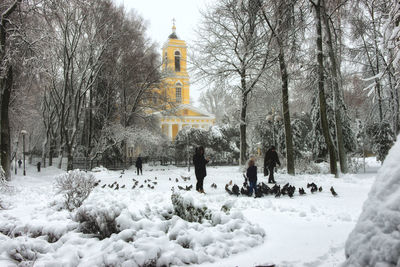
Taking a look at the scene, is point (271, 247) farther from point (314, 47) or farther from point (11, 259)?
point (314, 47)

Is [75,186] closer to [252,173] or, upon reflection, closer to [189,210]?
[189,210]

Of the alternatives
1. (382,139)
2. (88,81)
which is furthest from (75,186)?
(382,139)

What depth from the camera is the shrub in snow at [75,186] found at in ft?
22.5

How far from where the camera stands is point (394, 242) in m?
1.62

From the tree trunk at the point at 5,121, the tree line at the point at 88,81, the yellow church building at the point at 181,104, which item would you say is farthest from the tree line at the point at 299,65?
the yellow church building at the point at 181,104

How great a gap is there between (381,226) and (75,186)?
6.78m

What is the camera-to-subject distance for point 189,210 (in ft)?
16.8

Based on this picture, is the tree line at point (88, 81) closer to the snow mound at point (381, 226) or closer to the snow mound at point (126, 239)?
the snow mound at point (126, 239)

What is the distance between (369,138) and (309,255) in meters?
21.6

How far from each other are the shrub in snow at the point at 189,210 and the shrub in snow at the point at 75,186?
9.44 feet

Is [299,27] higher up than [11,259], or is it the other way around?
[299,27]

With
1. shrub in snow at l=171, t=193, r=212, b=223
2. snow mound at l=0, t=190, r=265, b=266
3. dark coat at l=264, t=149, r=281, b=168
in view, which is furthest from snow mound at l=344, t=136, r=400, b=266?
dark coat at l=264, t=149, r=281, b=168

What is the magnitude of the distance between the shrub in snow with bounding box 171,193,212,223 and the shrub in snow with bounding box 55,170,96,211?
288cm

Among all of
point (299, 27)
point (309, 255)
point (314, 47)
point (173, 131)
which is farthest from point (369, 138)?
point (173, 131)
